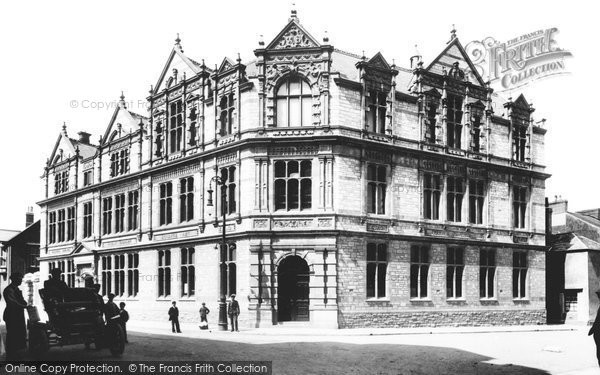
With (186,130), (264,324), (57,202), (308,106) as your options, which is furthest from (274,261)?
(57,202)

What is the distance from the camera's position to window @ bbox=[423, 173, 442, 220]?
32.7m

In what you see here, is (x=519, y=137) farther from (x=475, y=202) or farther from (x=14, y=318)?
(x=14, y=318)

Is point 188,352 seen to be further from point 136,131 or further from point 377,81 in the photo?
point 136,131

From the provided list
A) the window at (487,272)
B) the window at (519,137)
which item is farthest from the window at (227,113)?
the window at (519,137)

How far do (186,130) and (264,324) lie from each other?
11979 millimetres

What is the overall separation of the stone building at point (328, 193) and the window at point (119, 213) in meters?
0.09

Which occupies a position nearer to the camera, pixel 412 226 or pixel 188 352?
pixel 188 352

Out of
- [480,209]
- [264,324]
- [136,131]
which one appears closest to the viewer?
[264,324]

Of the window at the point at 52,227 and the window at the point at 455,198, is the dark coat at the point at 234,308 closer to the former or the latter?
the window at the point at 455,198

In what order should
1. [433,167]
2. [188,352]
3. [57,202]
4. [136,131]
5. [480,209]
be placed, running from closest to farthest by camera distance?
1. [188,352]
2. [433,167]
3. [480,209]
4. [136,131]
5. [57,202]

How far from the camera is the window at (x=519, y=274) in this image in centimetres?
3616

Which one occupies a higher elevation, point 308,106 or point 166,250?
point 308,106

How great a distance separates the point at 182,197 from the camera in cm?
3447

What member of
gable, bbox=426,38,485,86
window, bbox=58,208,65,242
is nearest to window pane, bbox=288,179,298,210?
gable, bbox=426,38,485,86
